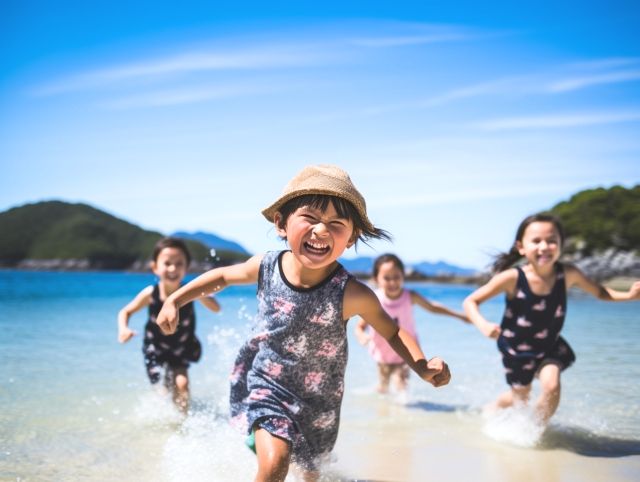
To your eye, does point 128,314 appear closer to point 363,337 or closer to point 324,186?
point 363,337

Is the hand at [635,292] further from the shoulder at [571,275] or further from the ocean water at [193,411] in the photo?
the ocean water at [193,411]

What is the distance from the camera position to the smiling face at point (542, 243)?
14.7 feet

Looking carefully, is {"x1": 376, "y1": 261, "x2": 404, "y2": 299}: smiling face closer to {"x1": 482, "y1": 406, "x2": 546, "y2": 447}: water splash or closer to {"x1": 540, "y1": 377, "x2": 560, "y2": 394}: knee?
{"x1": 482, "y1": 406, "x2": 546, "y2": 447}: water splash

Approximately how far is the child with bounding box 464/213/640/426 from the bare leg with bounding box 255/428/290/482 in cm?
213

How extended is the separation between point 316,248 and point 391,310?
144 inches

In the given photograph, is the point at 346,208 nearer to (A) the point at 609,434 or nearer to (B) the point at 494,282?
(B) the point at 494,282

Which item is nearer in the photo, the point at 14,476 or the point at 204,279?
the point at 204,279

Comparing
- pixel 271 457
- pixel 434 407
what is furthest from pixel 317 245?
pixel 434 407

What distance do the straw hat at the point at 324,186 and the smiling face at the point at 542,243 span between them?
6.64ft

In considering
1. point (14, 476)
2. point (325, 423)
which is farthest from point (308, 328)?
point (14, 476)

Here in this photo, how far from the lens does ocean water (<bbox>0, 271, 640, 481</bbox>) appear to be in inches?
146

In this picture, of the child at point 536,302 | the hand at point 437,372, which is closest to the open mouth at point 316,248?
the hand at point 437,372

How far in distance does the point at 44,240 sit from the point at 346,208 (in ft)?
420

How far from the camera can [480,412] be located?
5.30 meters
